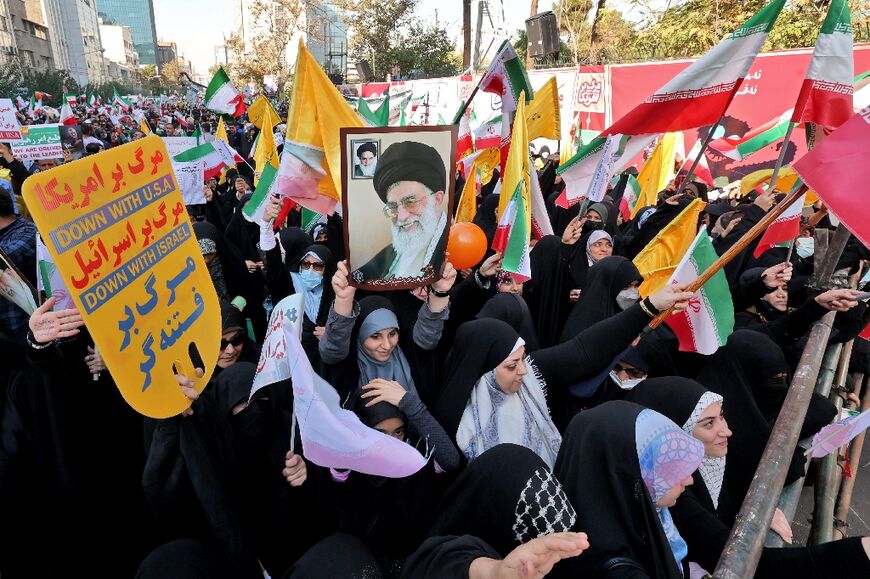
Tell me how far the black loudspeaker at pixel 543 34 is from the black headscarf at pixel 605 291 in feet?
39.5

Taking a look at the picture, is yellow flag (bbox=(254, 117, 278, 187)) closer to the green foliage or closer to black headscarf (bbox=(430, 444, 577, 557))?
black headscarf (bbox=(430, 444, 577, 557))

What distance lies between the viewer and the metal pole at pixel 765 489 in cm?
142

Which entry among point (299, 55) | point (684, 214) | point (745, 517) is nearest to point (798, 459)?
point (745, 517)

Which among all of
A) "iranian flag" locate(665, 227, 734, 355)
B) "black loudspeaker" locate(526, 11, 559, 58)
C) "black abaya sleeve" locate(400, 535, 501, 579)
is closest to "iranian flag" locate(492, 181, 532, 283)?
"iranian flag" locate(665, 227, 734, 355)

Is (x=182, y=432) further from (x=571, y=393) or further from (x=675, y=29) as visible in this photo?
(x=675, y=29)

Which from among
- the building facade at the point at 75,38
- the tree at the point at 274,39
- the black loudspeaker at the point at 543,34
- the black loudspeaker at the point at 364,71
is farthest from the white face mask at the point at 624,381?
the building facade at the point at 75,38

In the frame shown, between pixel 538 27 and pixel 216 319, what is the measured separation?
46.3 ft

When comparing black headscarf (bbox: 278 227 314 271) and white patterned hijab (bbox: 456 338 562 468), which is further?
black headscarf (bbox: 278 227 314 271)

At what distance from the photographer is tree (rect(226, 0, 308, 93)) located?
34.2m

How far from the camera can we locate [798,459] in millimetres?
2320

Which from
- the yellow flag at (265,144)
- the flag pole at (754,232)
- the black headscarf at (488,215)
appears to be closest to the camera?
the flag pole at (754,232)

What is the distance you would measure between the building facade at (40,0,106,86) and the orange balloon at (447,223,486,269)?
6349 cm

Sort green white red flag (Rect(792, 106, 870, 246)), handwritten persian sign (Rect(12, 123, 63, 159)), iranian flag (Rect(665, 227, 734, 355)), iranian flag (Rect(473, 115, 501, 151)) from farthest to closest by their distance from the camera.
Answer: handwritten persian sign (Rect(12, 123, 63, 159)) → iranian flag (Rect(473, 115, 501, 151)) → iranian flag (Rect(665, 227, 734, 355)) → green white red flag (Rect(792, 106, 870, 246))

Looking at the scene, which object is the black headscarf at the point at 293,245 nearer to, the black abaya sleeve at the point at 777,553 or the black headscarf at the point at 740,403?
the black headscarf at the point at 740,403
